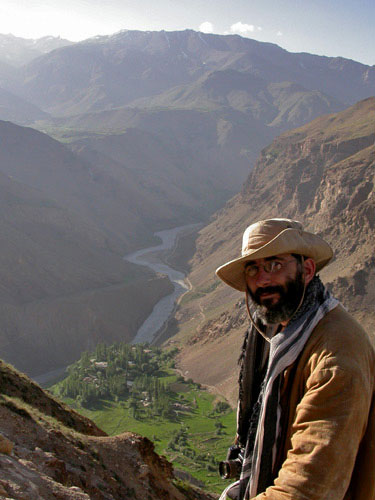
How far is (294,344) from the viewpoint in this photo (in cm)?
292

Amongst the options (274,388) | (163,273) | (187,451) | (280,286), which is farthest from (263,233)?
(163,273)

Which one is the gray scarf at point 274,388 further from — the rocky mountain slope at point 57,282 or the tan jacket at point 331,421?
the rocky mountain slope at point 57,282

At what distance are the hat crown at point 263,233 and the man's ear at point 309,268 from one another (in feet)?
0.70

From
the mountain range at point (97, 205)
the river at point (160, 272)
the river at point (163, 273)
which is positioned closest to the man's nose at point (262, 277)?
the river at point (160, 272)

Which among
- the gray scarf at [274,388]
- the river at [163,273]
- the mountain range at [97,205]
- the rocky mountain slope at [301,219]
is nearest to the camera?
the gray scarf at [274,388]

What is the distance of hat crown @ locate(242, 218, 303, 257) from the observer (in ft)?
10.6

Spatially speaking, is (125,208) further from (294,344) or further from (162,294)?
(294,344)

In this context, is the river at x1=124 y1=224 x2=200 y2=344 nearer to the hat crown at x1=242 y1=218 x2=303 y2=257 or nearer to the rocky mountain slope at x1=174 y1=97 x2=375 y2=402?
the rocky mountain slope at x1=174 y1=97 x2=375 y2=402

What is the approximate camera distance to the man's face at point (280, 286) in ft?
10.4

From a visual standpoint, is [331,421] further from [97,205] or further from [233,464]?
[97,205]

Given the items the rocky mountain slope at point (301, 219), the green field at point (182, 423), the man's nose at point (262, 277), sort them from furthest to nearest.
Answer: the rocky mountain slope at point (301, 219)
the green field at point (182, 423)
the man's nose at point (262, 277)

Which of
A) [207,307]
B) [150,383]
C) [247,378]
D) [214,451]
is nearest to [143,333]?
[207,307]

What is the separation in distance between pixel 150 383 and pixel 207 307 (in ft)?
60.2

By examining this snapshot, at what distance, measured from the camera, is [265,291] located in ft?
10.6
